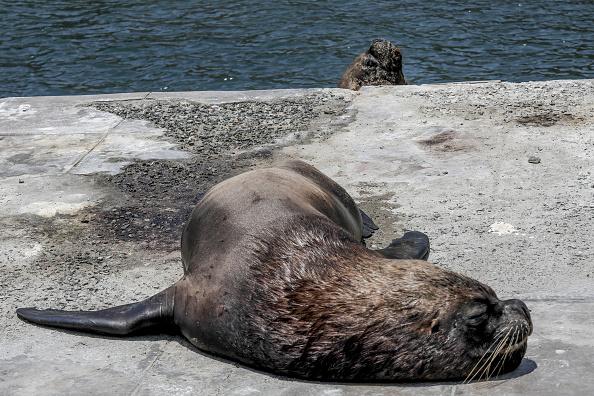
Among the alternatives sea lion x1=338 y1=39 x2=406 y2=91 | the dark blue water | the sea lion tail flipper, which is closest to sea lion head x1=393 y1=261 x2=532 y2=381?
the sea lion tail flipper

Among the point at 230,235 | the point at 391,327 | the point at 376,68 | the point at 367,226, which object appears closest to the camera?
the point at 391,327

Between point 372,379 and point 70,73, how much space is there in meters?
12.9

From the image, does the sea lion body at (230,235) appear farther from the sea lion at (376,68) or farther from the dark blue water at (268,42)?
the dark blue water at (268,42)

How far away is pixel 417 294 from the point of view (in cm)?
494

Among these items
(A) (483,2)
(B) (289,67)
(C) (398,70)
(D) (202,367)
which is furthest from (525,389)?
(A) (483,2)

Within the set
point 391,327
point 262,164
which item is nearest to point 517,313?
point 391,327

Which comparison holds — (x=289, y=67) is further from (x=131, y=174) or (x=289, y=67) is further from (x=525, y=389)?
(x=525, y=389)

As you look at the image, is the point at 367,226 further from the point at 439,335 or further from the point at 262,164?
the point at 439,335

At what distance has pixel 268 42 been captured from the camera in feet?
58.2

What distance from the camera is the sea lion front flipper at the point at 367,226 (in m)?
6.73

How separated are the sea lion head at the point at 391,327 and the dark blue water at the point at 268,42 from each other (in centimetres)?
1097

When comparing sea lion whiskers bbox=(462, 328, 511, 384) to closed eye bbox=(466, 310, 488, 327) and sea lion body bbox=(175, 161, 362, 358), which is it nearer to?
closed eye bbox=(466, 310, 488, 327)

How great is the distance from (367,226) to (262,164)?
1.51 meters

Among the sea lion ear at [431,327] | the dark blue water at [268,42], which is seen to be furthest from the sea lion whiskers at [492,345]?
the dark blue water at [268,42]
